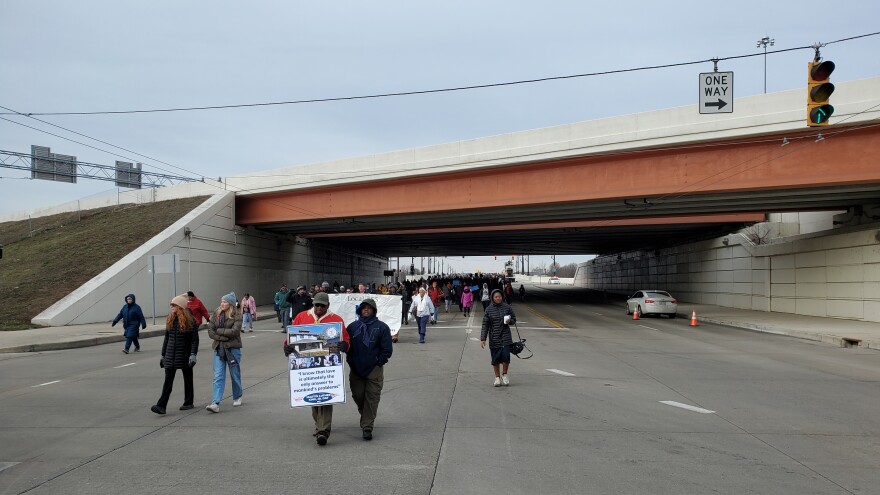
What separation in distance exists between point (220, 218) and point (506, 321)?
91.4 ft

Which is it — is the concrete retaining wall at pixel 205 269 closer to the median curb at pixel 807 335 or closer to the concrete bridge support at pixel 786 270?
the median curb at pixel 807 335

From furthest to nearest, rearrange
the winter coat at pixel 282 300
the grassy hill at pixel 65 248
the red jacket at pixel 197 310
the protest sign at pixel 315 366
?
the grassy hill at pixel 65 248 → the winter coat at pixel 282 300 → the red jacket at pixel 197 310 → the protest sign at pixel 315 366

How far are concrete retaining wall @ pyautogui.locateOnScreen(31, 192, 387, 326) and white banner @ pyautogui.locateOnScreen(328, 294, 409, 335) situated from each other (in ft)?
29.7

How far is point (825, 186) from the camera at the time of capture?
21.3m

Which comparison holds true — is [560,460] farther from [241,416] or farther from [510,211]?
[510,211]

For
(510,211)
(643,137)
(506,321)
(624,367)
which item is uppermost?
(643,137)

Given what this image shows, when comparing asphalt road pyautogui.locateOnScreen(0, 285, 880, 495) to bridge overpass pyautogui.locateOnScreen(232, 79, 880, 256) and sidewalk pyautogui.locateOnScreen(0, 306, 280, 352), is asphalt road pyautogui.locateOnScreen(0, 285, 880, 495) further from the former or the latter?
bridge overpass pyautogui.locateOnScreen(232, 79, 880, 256)

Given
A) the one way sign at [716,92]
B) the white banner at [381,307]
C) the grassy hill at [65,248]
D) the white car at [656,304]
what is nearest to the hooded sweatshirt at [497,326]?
the one way sign at [716,92]

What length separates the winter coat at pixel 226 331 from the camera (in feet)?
29.5

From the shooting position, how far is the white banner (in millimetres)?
19469

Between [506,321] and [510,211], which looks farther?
[510,211]

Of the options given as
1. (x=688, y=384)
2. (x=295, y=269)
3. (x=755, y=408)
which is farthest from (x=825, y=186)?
(x=295, y=269)

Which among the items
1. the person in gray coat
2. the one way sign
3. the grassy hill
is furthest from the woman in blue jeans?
the grassy hill

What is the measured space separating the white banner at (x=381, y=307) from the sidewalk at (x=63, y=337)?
6.93 m
